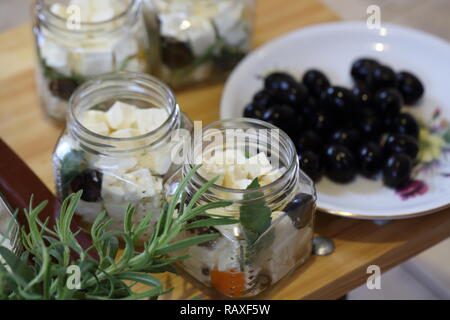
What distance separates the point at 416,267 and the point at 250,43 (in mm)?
366

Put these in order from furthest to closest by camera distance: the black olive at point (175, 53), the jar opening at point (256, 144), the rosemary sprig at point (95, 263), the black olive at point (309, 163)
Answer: the black olive at point (175, 53)
the black olive at point (309, 163)
the jar opening at point (256, 144)
the rosemary sprig at point (95, 263)

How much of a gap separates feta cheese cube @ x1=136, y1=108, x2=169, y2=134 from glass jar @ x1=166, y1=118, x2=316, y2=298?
5cm

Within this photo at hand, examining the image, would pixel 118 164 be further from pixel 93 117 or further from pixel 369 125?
pixel 369 125

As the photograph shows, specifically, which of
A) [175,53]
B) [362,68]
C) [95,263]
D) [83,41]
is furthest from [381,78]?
[95,263]

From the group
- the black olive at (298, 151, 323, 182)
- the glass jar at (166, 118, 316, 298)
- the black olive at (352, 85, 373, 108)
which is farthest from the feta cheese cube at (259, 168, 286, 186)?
the black olive at (352, 85, 373, 108)

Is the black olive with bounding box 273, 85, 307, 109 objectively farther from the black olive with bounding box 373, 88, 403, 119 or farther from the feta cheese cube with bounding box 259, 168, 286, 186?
the feta cheese cube with bounding box 259, 168, 286, 186

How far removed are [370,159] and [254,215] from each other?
0.22 metres

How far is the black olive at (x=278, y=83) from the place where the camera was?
0.74 m

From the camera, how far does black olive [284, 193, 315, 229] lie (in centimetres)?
55

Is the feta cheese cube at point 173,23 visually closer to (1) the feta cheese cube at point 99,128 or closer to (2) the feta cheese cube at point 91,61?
(2) the feta cheese cube at point 91,61

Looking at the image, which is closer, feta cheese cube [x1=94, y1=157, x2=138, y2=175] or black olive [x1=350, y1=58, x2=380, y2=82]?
feta cheese cube [x1=94, y1=157, x2=138, y2=175]

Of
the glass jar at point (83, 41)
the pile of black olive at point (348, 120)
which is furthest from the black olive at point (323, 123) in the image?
the glass jar at point (83, 41)

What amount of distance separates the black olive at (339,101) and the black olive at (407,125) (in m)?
0.05
